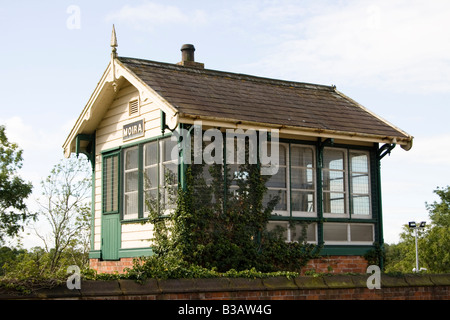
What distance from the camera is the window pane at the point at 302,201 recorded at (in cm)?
1464

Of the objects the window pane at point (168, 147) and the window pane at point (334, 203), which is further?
the window pane at point (334, 203)

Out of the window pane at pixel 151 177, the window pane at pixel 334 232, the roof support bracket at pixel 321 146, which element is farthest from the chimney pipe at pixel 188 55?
the window pane at pixel 334 232

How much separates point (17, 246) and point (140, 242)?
16.5 m

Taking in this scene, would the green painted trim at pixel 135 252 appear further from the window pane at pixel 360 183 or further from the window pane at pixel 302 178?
the window pane at pixel 360 183

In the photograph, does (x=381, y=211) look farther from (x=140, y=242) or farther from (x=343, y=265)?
(x=140, y=242)

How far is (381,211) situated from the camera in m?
15.7

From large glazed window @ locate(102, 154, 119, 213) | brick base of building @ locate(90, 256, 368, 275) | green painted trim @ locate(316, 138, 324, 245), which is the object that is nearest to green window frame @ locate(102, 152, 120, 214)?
large glazed window @ locate(102, 154, 119, 213)

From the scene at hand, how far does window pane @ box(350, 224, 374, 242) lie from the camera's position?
606 inches

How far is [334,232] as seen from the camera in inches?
593

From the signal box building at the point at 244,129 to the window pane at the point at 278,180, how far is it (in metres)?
0.02

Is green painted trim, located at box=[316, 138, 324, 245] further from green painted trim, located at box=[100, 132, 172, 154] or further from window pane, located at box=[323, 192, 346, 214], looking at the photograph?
green painted trim, located at box=[100, 132, 172, 154]

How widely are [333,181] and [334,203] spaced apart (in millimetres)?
525

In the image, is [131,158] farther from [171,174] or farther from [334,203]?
[334,203]

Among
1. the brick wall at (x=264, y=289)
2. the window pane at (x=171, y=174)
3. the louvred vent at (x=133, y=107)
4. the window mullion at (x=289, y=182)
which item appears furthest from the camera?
the louvred vent at (x=133, y=107)
